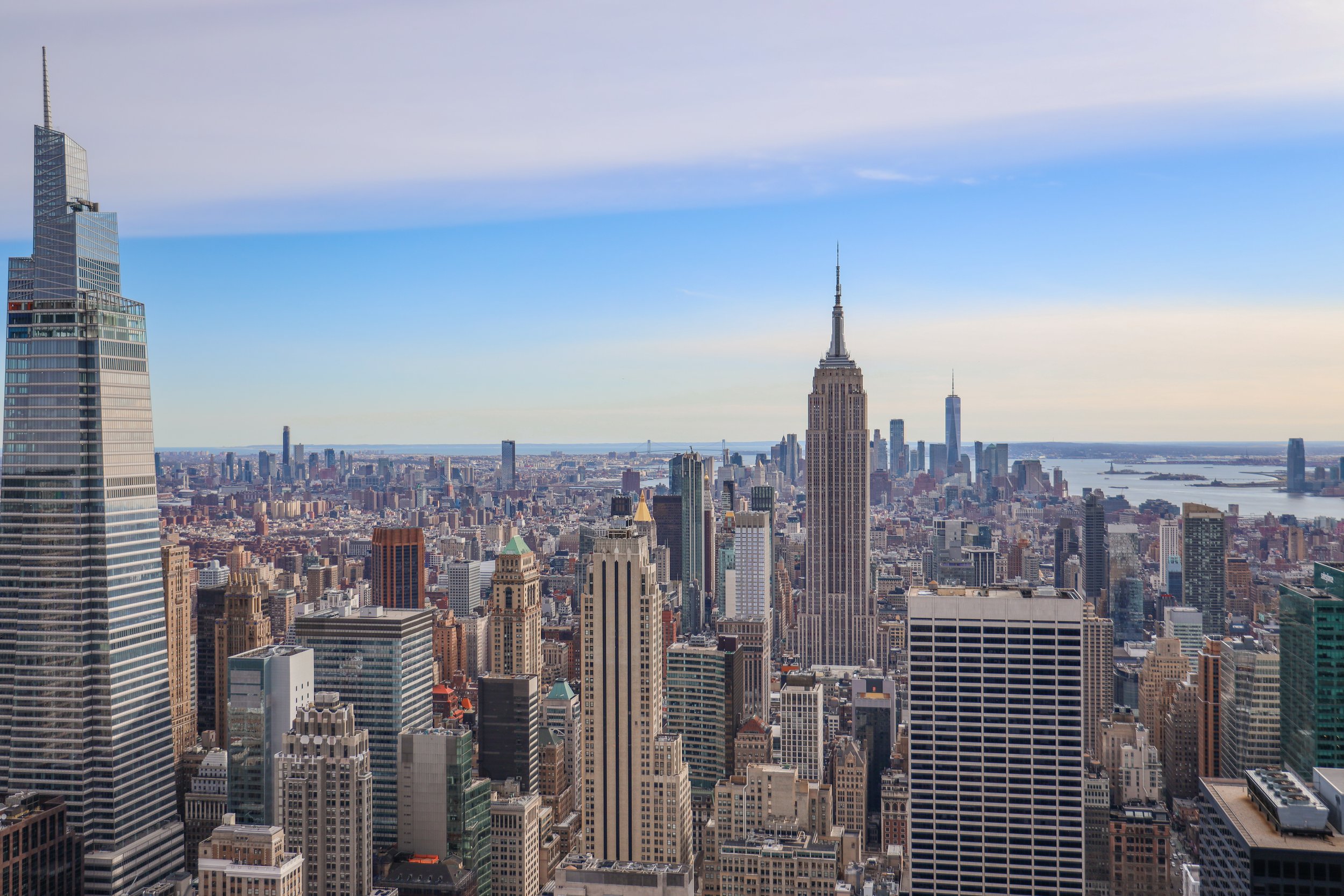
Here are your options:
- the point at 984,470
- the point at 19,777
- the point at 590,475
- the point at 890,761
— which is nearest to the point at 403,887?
the point at 19,777

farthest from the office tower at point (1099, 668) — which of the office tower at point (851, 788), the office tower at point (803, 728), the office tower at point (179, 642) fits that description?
the office tower at point (179, 642)

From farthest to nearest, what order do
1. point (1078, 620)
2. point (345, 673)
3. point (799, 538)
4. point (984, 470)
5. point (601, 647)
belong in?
point (799, 538)
point (984, 470)
point (345, 673)
point (601, 647)
point (1078, 620)

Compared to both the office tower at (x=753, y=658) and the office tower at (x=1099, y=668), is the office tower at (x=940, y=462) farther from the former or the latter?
the office tower at (x=753, y=658)

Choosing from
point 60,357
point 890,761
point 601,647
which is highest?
point 60,357

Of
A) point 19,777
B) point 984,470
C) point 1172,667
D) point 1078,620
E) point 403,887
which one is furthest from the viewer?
point 984,470

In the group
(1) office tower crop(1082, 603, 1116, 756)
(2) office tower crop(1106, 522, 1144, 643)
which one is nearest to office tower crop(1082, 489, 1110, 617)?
(2) office tower crop(1106, 522, 1144, 643)

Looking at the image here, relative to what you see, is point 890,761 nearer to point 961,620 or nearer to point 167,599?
point 961,620

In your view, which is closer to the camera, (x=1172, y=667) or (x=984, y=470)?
(x=1172, y=667)

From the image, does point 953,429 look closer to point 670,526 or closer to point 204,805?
point 670,526
